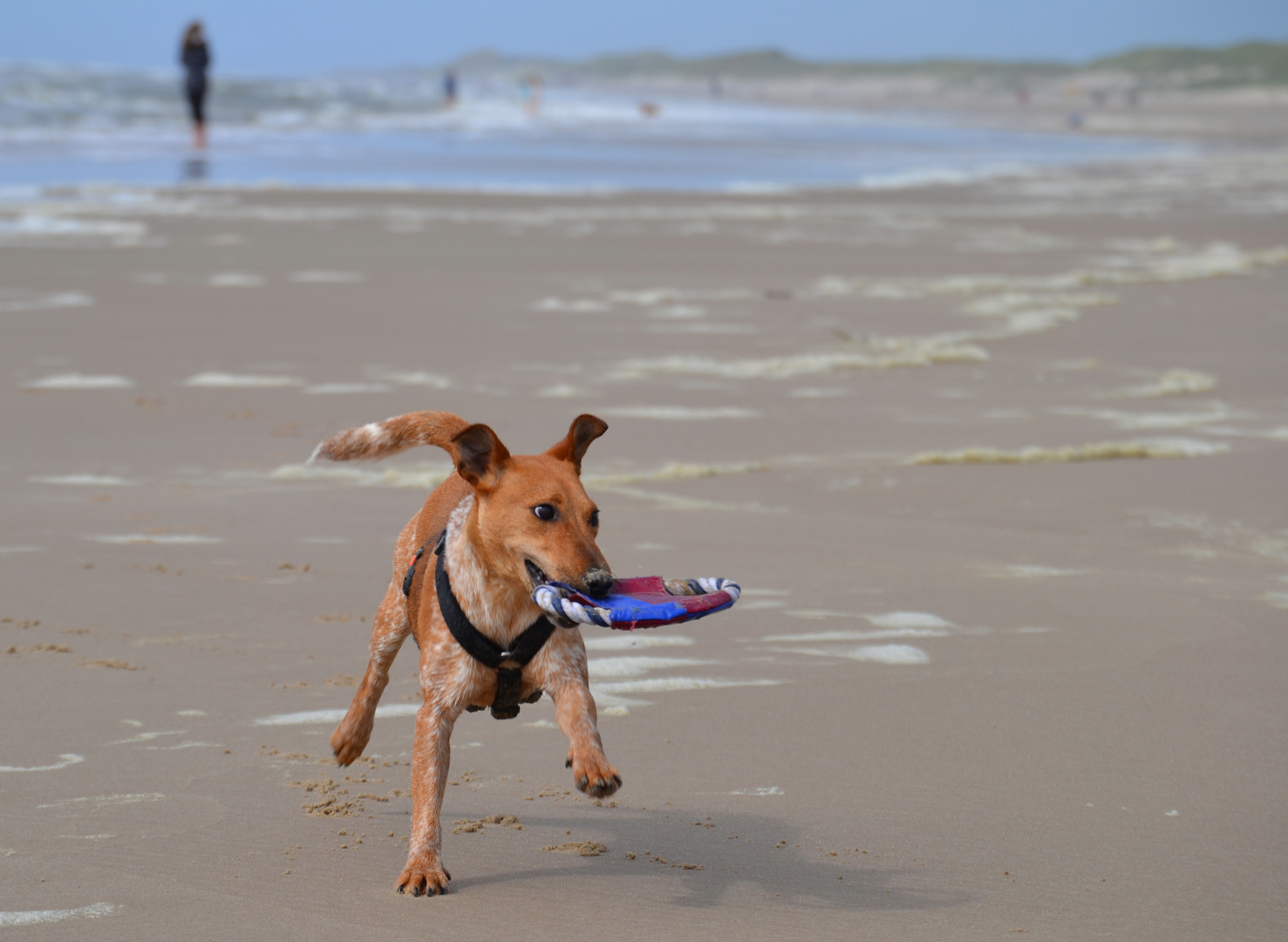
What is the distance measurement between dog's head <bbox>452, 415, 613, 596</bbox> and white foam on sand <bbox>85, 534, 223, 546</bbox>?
118 inches

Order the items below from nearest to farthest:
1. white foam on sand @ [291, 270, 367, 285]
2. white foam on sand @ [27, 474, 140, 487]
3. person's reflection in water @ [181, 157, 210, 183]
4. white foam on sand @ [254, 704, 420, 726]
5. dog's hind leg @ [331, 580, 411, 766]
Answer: dog's hind leg @ [331, 580, 411, 766] → white foam on sand @ [254, 704, 420, 726] → white foam on sand @ [27, 474, 140, 487] → white foam on sand @ [291, 270, 367, 285] → person's reflection in water @ [181, 157, 210, 183]

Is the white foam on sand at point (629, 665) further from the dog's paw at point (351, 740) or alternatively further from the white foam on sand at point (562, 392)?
the white foam on sand at point (562, 392)

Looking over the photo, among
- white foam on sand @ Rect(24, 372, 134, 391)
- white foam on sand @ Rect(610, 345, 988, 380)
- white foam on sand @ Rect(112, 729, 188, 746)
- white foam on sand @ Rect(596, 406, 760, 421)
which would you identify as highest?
white foam on sand @ Rect(24, 372, 134, 391)

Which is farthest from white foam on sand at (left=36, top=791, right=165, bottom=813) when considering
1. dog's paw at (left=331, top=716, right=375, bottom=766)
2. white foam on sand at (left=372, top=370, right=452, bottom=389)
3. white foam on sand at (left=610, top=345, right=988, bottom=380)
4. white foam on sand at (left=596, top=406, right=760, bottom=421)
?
white foam on sand at (left=610, top=345, right=988, bottom=380)

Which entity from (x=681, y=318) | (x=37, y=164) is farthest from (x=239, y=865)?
(x=37, y=164)

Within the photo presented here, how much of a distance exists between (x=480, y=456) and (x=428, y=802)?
0.81 meters

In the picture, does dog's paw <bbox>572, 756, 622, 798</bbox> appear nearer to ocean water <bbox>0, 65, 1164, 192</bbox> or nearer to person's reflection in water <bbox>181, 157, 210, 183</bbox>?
ocean water <bbox>0, 65, 1164, 192</bbox>

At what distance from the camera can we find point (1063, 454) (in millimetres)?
7848

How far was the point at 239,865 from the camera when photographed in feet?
11.4

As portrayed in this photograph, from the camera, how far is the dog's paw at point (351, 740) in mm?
3922

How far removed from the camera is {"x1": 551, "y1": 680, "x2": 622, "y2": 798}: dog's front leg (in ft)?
10.4

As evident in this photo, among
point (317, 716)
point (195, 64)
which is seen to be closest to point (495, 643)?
point (317, 716)

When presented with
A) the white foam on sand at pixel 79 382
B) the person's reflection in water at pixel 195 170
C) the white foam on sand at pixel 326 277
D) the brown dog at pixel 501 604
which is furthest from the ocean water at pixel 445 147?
the brown dog at pixel 501 604

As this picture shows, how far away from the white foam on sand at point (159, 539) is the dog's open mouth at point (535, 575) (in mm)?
3186
